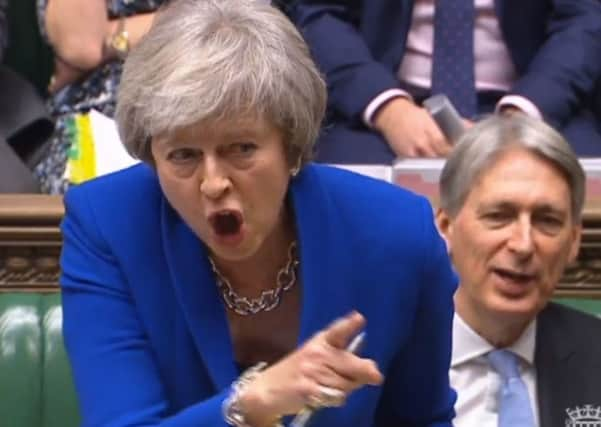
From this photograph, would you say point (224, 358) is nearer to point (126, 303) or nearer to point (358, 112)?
point (126, 303)

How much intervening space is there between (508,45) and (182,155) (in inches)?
51.2

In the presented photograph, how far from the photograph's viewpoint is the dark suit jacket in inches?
75.8

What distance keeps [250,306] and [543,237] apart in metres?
0.59

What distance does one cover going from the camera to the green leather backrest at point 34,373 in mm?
2094

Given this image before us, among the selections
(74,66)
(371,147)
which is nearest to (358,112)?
(371,147)

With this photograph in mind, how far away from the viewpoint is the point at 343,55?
8.23ft

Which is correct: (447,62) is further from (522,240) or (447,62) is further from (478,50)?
(522,240)

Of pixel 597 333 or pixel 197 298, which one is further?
pixel 597 333

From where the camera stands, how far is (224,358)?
1430 mm

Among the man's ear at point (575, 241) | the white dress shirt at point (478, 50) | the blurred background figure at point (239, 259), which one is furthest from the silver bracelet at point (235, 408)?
the white dress shirt at point (478, 50)

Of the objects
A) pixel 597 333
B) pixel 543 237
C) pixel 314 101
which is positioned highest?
pixel 314 101

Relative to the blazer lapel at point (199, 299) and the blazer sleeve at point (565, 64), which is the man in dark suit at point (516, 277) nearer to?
the blazer sleeve at point (565, 64)

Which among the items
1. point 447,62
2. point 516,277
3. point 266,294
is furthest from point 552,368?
point 447,62

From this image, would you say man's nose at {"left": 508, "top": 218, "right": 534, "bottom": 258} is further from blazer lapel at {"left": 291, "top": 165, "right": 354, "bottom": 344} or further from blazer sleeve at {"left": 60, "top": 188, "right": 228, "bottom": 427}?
blazer sleeve at {"left": 60, "top": 188, "right": 228, "bottom": 427}
